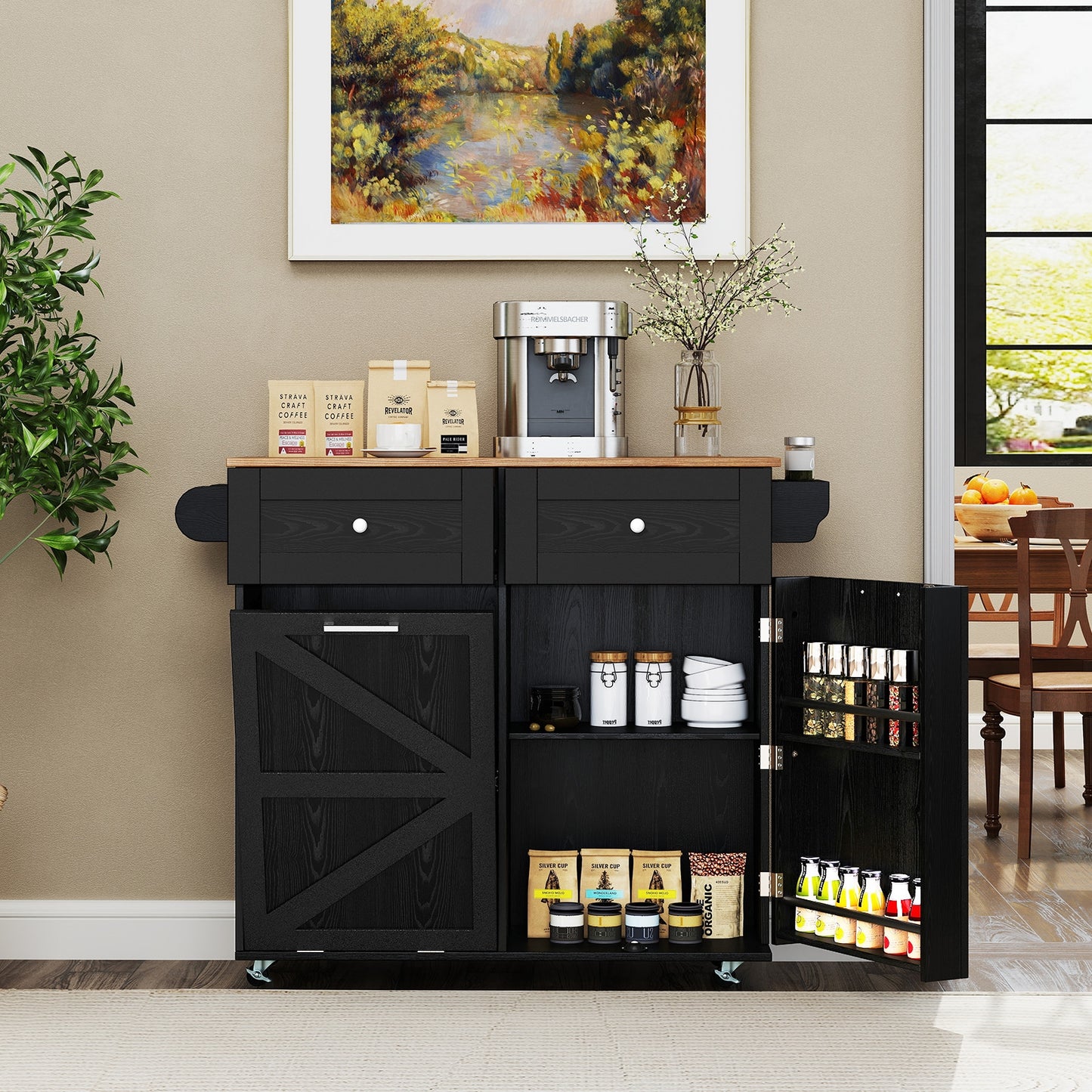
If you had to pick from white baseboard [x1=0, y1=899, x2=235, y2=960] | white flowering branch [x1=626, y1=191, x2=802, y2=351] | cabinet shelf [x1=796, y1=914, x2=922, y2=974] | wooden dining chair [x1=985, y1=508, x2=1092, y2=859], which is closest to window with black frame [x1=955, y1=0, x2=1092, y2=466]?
wooden dining chair [x1=985, y1=508, x2=1092, y2=859]

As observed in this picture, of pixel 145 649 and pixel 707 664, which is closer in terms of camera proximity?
pixel 707 664

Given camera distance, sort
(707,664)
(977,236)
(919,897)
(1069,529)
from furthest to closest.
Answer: (977,236), (1069,529), (707,664), (919,897)

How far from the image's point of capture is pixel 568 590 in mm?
2801

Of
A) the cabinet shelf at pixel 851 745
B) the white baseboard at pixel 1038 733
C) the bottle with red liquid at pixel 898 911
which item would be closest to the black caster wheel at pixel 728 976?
the bottle with red liquid at pixel 898 911

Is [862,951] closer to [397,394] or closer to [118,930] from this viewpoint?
[397,394]

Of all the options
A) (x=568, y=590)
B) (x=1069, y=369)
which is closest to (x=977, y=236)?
(x=1069, y=369)

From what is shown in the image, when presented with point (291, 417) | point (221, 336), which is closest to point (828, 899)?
point (291, 417)

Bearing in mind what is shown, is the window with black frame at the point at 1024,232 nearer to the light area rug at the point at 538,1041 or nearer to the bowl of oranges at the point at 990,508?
the bowl of oranges at the point at 990,508

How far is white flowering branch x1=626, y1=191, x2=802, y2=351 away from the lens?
2740mm

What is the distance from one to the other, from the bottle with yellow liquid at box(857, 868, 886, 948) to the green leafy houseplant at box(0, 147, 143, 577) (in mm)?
1852

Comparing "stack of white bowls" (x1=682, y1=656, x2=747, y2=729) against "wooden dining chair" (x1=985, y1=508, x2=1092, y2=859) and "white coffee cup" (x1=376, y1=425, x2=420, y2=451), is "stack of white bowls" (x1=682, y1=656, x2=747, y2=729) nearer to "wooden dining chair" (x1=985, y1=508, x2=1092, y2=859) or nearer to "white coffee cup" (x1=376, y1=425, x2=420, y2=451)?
"white coffee cup" (x1=376, y1=425, x2=420, y2=451)

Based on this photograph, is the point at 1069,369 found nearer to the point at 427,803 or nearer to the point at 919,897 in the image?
the point at 919,897

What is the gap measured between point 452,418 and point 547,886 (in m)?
1.08

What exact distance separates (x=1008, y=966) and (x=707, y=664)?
3.38 feet
